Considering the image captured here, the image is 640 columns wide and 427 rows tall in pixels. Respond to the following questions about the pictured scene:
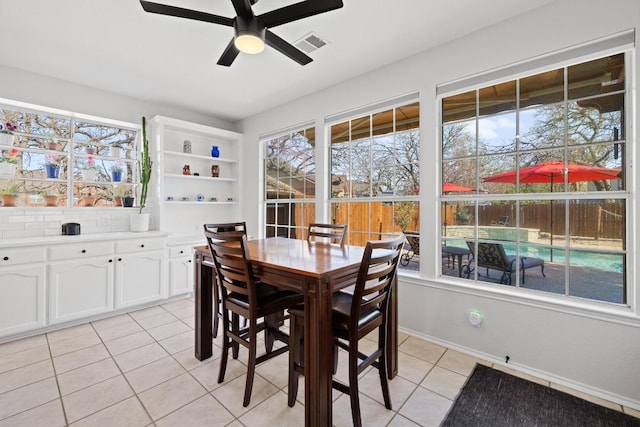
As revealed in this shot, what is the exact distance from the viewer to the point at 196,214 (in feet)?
15.2

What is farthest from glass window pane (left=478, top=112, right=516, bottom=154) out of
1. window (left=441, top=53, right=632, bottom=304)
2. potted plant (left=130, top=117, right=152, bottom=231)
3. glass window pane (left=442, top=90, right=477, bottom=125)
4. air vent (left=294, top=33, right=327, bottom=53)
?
potted plant (left=130, top=117, right=152, bottom=231)

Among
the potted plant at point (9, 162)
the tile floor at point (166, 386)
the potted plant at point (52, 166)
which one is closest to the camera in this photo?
the tile floor at point (166, 386)

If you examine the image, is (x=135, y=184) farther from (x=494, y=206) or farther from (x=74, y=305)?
(x=494, y=206)

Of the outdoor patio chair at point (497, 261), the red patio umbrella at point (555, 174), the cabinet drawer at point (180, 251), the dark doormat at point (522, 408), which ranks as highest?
the red patio umbrella at point (555, 174)

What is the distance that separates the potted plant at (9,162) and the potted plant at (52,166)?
255mm

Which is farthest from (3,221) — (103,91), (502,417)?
(502,417)

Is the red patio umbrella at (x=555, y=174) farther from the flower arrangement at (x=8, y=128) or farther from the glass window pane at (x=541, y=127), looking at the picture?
the flower arrangement at (x=8, y=128)

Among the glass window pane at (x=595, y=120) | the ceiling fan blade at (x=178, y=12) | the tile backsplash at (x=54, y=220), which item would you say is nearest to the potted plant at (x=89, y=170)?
the tile backsplash at (x=54, y=220)

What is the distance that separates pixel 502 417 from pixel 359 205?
224 centimetres

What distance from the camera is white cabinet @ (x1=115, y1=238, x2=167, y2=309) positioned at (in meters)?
3.27

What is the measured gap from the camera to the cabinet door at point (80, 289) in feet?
9.37

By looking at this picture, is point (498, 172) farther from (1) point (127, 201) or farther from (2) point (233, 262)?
(1) point (127, 201)

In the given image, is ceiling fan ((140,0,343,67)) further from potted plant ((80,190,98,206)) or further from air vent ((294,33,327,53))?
potted plant ((80,190,98,206))

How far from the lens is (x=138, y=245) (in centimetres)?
342
